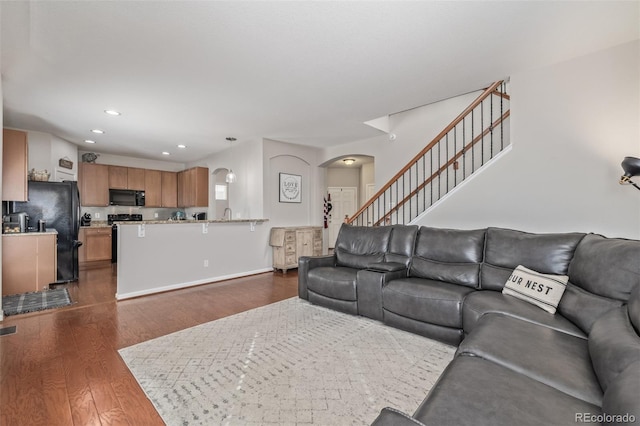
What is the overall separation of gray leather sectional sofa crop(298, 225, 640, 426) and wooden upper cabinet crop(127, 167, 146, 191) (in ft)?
18.9

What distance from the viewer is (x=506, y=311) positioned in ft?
6.50

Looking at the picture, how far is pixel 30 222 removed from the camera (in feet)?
14.3

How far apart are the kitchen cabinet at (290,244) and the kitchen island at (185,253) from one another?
7.4 inches

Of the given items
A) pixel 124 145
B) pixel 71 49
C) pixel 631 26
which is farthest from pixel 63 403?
pixel 124 145

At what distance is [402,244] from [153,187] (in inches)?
266

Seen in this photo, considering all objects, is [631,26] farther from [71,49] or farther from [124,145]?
[124,145]

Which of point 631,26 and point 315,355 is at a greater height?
point 631,26

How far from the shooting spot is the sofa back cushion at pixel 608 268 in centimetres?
162

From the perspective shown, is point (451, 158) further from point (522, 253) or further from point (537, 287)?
point (537, 287)

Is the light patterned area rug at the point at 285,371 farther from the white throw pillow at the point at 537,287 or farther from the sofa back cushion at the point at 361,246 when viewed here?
the sofa back cushion at the point at 361,246

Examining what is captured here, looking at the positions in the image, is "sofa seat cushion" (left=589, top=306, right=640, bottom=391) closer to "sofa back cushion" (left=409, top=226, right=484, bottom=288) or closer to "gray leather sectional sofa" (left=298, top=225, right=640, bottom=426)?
"gray leather sectional sofa" (left=298, top=225, right=640, bottom=426)

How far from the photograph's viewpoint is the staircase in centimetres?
380

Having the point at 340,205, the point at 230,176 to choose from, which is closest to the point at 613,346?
the point at 230,176

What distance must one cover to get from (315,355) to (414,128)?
398 centimetres
